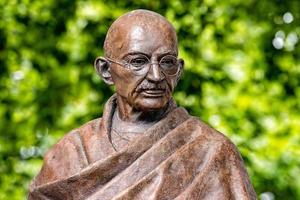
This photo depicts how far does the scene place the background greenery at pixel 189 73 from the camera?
15.4 meters

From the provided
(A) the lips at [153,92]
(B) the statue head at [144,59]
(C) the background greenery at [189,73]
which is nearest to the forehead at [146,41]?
(B) the statue head at [144,59]

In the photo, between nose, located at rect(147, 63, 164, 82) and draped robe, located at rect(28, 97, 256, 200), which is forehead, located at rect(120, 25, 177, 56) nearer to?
nose, located at rect(147, 63, 164, 82)

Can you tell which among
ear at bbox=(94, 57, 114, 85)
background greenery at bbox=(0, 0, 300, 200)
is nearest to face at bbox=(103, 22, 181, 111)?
ear at bbox=(94, 57, 114, 85)

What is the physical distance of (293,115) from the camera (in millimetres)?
15891

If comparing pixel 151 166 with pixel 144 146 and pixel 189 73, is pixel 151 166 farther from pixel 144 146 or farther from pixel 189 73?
pixel 189 73

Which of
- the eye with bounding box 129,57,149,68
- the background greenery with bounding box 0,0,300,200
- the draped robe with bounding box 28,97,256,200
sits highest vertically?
the eye with bounding box 129,57,149,68

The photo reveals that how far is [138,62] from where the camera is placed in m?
9.16

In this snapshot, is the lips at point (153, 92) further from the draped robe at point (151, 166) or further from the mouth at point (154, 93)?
the draped robe at point (151, 166)

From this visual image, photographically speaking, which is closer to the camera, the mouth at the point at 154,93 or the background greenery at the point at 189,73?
the mouth at the point at 154,93

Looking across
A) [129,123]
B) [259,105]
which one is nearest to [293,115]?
[259,105]

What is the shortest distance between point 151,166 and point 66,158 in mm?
617

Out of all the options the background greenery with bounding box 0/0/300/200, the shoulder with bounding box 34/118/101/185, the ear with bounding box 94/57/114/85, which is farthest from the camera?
the background greenery with bounding box 0/0/300/200

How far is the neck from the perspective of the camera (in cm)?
932

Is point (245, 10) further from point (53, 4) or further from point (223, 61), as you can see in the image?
point (53, 4)
